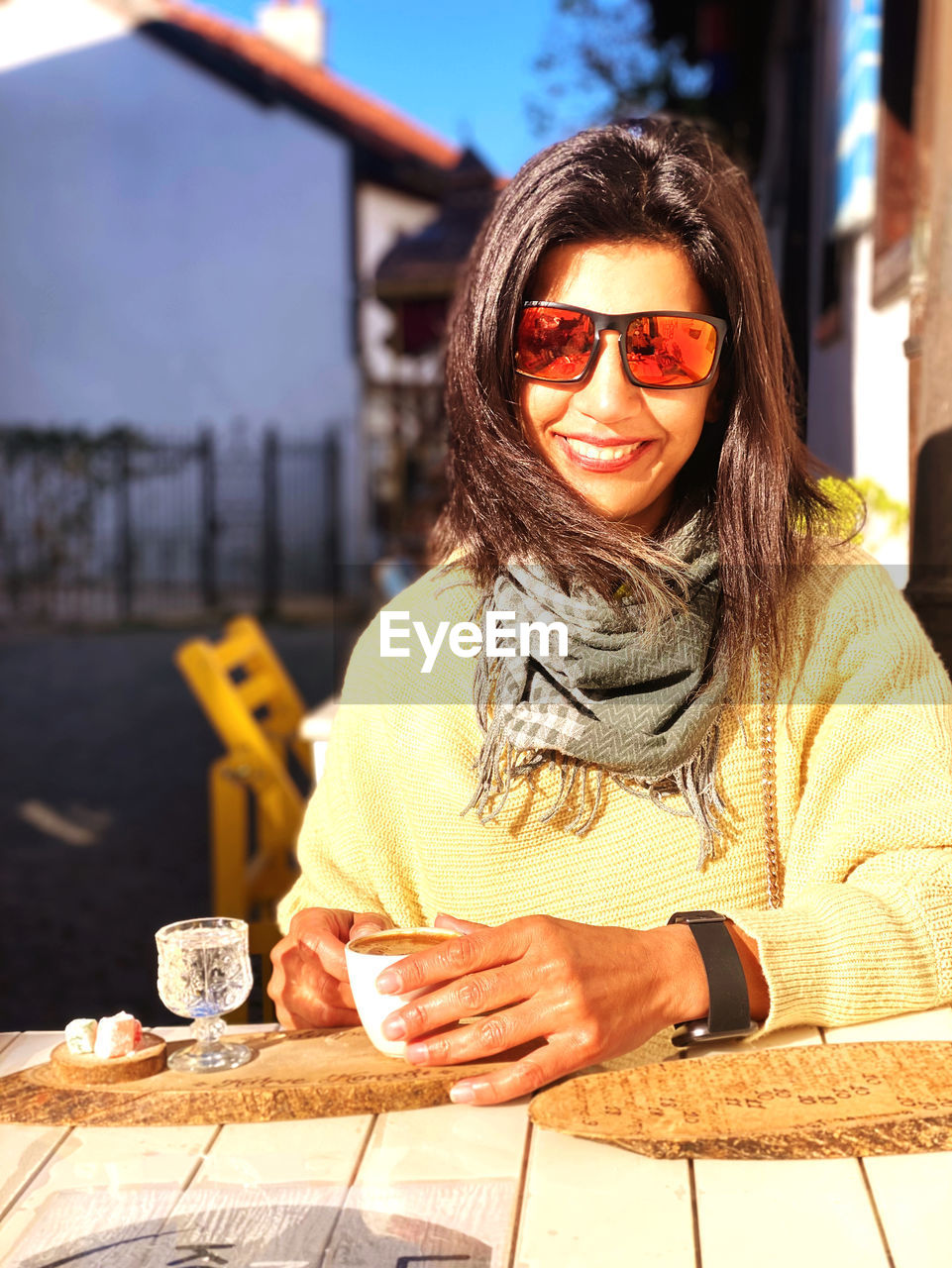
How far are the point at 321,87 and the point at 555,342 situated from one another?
18.6 meters

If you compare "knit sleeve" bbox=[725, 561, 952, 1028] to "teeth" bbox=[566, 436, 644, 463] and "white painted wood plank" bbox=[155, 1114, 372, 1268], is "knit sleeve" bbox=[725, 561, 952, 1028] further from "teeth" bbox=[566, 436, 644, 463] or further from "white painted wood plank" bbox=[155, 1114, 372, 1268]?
"white painted wood plank" bbox=[155, 1114, 372, 1268]

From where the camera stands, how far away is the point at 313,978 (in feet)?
4.79

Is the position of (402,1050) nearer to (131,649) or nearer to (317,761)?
(317,761)

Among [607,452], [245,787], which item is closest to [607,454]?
[607,452]

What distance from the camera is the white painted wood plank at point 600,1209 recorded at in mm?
965

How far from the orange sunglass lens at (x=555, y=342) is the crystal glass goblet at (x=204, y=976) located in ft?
2.37

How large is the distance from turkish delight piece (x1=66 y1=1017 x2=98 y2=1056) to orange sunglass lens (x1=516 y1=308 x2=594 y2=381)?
867mm

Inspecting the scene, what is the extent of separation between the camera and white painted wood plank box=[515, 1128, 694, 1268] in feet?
3.17

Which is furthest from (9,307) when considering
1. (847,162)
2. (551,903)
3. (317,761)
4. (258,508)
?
(551,903)

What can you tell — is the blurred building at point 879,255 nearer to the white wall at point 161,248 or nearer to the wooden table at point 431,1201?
the wooden table at point 431,1201

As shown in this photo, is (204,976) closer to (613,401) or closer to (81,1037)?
(81,1037)

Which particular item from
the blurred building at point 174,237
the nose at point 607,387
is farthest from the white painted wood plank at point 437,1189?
the blurred building at point 174,237

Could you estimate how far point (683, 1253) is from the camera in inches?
38.0

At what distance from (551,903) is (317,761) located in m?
1.06
